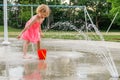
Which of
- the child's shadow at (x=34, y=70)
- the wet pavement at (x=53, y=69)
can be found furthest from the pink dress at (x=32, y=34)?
the child's shadow at (x=34, y=70)

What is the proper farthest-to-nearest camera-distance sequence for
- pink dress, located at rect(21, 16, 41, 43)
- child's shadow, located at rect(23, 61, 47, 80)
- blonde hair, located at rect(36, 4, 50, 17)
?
pink dress, located at rect(21, 16, 41, 43), blonde hair, located at rect(36, 4, 50, 17), child's shadow, located at rect(23, 61, 47, 80)

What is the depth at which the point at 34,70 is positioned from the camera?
329 inches

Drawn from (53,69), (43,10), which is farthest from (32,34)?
(53,69)

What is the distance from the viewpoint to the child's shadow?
7463 mm

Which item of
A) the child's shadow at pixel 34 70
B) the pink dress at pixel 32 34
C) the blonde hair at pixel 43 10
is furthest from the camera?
the pink dress at pixel 32 34

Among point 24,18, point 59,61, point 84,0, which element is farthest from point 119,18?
point 59,61

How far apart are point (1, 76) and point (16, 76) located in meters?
0.26

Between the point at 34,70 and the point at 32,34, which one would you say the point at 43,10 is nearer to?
the point at 32,34

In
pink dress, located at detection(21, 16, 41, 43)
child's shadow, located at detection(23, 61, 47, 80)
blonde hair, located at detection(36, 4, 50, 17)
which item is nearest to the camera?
child's shadow, located at detection(23, 61, 47, 80)

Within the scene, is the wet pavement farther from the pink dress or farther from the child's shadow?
the pink dress

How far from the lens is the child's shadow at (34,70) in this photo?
7463mm

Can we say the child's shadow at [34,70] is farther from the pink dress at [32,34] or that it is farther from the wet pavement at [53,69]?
the pink dress at [32,34]

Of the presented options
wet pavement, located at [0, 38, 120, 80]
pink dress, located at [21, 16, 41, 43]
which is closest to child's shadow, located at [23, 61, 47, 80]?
wet pavement, located at [0, 38, 120, 80]

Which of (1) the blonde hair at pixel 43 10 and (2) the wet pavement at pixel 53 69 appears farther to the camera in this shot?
(1) the blonde hair at pixel 43 10
